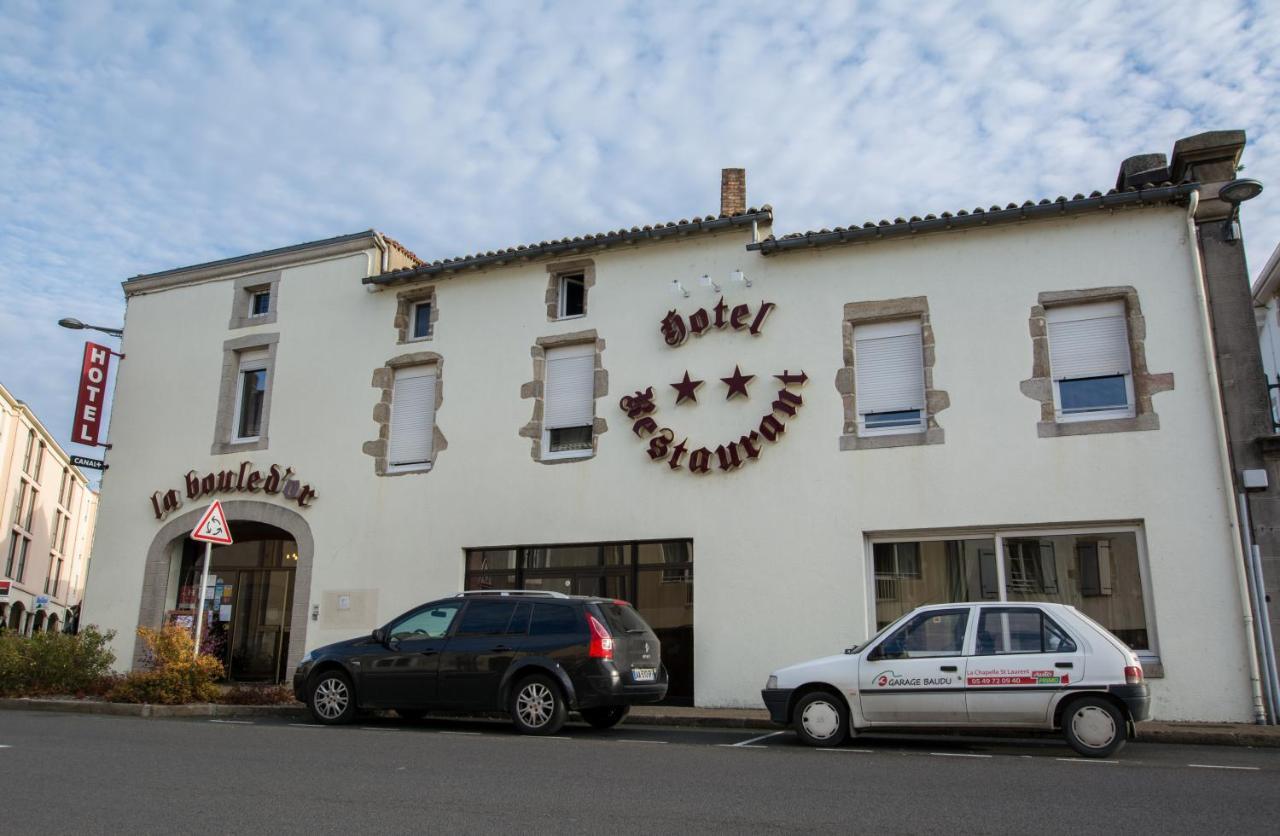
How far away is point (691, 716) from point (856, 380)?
491 cm

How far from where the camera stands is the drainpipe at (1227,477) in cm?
1133

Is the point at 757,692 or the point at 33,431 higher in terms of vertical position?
the point at 33,431

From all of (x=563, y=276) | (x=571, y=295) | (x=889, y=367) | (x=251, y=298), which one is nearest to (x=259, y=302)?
(x=251, y=298)

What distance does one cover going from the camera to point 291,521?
55.5 ft

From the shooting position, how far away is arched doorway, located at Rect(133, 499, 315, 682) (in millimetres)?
17562

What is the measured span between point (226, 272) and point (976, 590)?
1405 centimetres

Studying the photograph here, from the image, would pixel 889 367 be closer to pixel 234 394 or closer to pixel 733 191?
pixel 733 191

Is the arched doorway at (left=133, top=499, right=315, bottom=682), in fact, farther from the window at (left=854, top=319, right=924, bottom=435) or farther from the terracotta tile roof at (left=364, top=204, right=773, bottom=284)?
the window at (left=854, top=319, right=924, bottom=435)

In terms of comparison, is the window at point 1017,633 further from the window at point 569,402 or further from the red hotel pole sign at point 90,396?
the red hotel pole sign at point 90,396

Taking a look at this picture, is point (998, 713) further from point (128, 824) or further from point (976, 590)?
point (128, 824)

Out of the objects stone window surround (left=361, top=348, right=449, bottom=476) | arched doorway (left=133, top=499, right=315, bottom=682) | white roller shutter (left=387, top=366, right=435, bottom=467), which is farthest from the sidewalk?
white roller shutter (left=387, top=366, right=435, bottom=467)

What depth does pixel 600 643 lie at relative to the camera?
1068cm

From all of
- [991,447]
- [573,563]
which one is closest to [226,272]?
[573,563]

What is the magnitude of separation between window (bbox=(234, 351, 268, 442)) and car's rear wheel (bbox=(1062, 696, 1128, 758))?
548 inches
